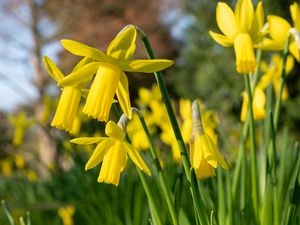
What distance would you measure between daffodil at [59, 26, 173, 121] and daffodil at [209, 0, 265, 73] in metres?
0.23

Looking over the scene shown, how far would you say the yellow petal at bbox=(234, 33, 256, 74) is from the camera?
75 cm

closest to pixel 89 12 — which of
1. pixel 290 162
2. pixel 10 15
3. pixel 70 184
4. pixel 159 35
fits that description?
pixel 159 35

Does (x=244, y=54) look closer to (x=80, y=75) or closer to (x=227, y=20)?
(x=227, y=20)

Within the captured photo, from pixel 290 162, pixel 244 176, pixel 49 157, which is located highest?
pixel 244 176

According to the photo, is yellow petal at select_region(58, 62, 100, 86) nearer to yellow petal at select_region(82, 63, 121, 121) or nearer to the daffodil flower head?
yellow petal at select_region(82, 63, 121, 121)

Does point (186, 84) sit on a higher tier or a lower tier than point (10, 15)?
→ lower

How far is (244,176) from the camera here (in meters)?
0.93

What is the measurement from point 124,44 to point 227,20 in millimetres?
296

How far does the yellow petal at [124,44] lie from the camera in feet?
1.99

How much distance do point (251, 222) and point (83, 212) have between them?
0.84m

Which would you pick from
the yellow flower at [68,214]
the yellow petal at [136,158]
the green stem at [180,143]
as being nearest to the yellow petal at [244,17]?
the green stem at [180,143]

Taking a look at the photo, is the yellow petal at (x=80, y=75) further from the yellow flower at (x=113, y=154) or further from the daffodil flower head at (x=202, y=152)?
the daffodil flower head at (x=202, y=152)

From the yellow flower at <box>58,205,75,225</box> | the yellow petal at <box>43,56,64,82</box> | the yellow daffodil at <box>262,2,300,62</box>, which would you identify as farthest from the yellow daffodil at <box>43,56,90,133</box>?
the yellow flower at <box>58,205,75,225</box>

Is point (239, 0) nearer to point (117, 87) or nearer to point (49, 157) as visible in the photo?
point (117, 87)
